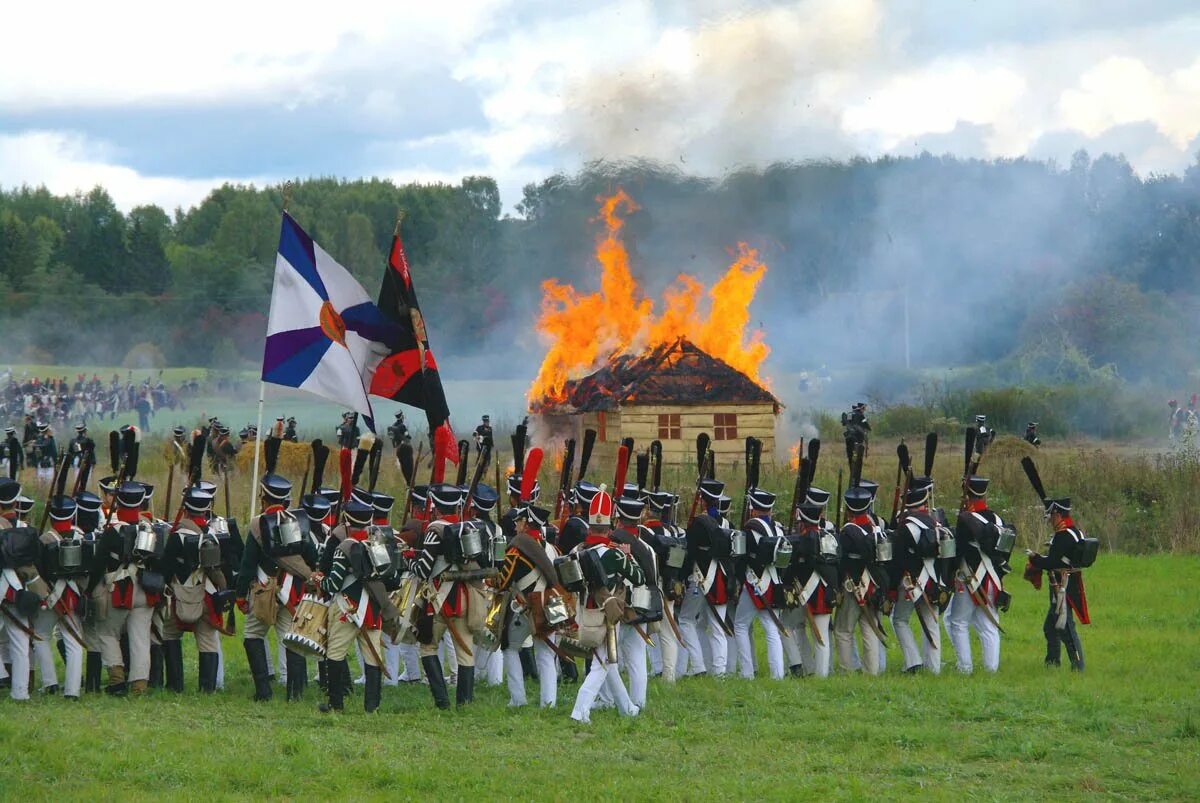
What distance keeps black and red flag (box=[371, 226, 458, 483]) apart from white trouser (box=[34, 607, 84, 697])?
447cm

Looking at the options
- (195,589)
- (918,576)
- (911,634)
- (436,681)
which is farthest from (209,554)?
(911,634)

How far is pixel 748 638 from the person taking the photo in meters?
15.9

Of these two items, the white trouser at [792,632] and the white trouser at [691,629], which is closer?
the white trouser at [691,629]

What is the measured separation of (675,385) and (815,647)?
15961 millimetres

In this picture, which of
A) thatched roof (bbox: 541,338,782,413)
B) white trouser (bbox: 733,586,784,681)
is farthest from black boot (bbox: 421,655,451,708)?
thatched roof (bbox: 541,338,782,413)

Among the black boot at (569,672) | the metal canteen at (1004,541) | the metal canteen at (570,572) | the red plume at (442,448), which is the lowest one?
the black boot at (569,672)

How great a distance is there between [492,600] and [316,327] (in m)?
4.41

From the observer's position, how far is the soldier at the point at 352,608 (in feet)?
43.6

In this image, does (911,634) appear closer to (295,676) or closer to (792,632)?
(792,632)

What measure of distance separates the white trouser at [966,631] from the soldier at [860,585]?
0.76 meters

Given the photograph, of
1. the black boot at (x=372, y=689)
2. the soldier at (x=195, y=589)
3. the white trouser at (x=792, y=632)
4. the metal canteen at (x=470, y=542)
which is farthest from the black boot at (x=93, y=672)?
the white trouser at (x=792, y=632)

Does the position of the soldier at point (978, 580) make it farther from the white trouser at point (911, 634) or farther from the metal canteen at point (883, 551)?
the metal canteen at point (883, 551)

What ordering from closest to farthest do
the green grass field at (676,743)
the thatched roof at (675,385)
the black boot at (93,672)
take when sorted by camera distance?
the green grass field at (676,743) < the black boot at (93,672) < the thatched roof at (675,385)

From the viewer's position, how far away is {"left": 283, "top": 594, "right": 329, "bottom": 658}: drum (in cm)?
1329
